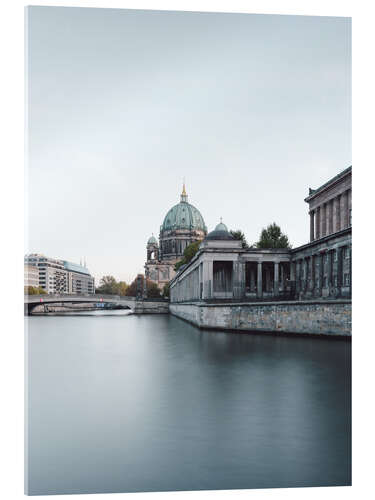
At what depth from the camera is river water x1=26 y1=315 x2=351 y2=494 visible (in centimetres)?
530

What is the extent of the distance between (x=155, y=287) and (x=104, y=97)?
8205 cm

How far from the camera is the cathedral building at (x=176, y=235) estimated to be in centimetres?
8031

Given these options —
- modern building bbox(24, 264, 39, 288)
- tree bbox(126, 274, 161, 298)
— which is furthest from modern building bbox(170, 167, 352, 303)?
tree bbox(126, 274, 161, 298)

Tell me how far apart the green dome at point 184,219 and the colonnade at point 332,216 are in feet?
134

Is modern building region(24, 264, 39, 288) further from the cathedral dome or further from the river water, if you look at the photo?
the cathedral dome

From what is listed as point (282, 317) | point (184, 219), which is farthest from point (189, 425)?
point (184, 219)

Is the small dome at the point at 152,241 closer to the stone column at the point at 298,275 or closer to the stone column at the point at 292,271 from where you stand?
the stone column at the point at 292,271

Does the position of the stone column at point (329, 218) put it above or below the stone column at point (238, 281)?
above

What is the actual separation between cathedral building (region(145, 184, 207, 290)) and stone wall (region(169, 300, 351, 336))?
50.5 meters

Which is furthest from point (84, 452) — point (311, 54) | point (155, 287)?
point (155, 287)

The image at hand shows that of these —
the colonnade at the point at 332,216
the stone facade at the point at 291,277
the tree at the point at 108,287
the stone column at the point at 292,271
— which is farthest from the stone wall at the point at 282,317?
the tree at the point at 108,287

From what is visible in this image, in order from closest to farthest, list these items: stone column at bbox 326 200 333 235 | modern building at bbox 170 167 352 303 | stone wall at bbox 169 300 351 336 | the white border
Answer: the white border
stone wall at bbox 169 300 351 336
modern building at bbox 170 167 352 303
stone column at bbox 326 200 333 235

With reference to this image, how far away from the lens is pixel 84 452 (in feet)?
19.7
